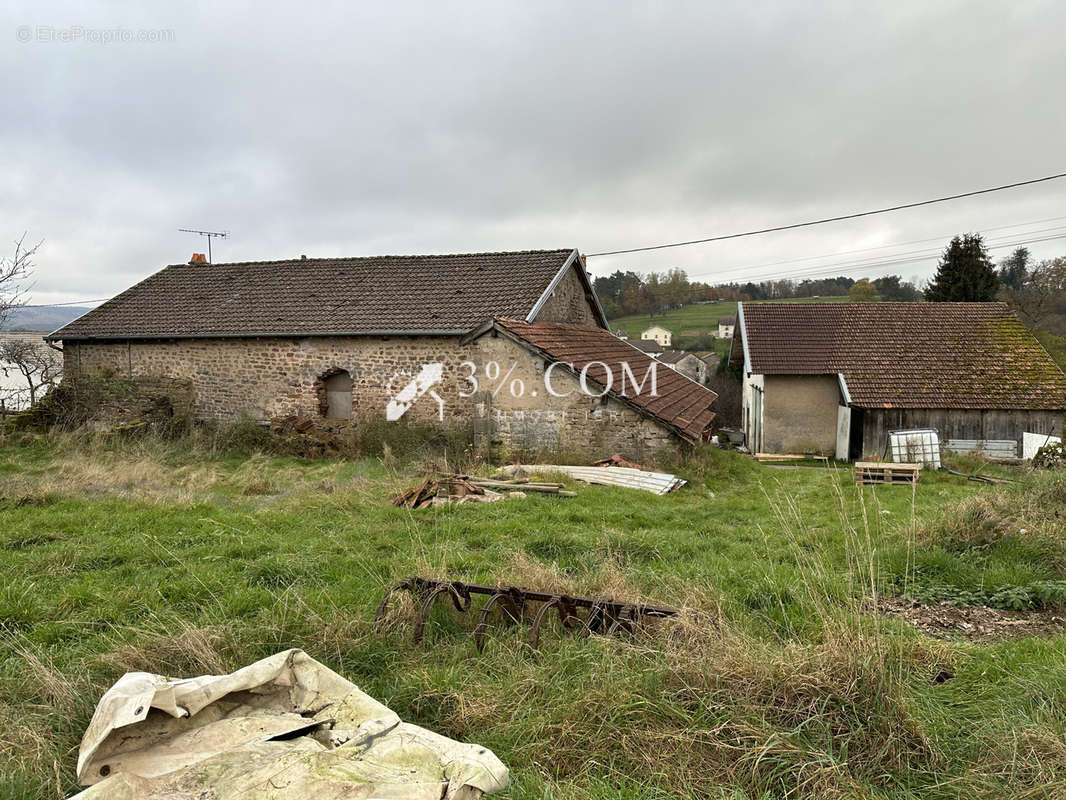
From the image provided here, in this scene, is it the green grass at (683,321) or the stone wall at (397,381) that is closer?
the stone wall at (397,381)

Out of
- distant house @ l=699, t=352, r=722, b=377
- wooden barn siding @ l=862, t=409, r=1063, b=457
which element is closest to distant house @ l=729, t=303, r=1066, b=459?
wooden barn siding @ l=862, t=409, r=1063, b=457

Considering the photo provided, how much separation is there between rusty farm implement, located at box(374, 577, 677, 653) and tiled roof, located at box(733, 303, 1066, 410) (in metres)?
16.9

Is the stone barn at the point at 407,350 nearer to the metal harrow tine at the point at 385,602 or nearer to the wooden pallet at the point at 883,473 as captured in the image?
the wooden pallet at the point at 883,473

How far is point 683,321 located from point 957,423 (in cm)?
5469

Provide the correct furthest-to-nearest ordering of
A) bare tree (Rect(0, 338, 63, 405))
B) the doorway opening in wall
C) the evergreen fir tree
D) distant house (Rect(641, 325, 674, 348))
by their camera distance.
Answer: distant house (Rect(641, 325, 674, 348)) → the evergreen fir tree → bare tree (Rect(0, 338, 63, 405)) → the doorway opening in wall

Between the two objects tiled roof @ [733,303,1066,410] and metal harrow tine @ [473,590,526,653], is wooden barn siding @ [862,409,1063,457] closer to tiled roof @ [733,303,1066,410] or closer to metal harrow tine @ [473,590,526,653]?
tiled roof @ [733,303,1066,410]

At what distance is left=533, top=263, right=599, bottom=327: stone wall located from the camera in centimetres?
1638

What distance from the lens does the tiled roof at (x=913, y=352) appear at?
1817cm

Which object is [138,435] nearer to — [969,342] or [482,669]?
[482,669]

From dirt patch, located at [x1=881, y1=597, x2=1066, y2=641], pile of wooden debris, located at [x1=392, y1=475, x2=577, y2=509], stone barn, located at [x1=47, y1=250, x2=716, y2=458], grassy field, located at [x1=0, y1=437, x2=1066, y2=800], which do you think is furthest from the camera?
stone barn, located at [x1=47, y1=250, x2=716, y2=458]

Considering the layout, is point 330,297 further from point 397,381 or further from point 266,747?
point 266,747

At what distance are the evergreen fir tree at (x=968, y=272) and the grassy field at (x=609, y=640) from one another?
25362 mm

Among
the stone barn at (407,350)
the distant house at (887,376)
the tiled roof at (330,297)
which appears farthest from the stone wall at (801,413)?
the tiled roof at (330,297)

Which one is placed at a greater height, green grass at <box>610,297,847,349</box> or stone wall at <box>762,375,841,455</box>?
green grass at <box>610,297,847,349</box>
